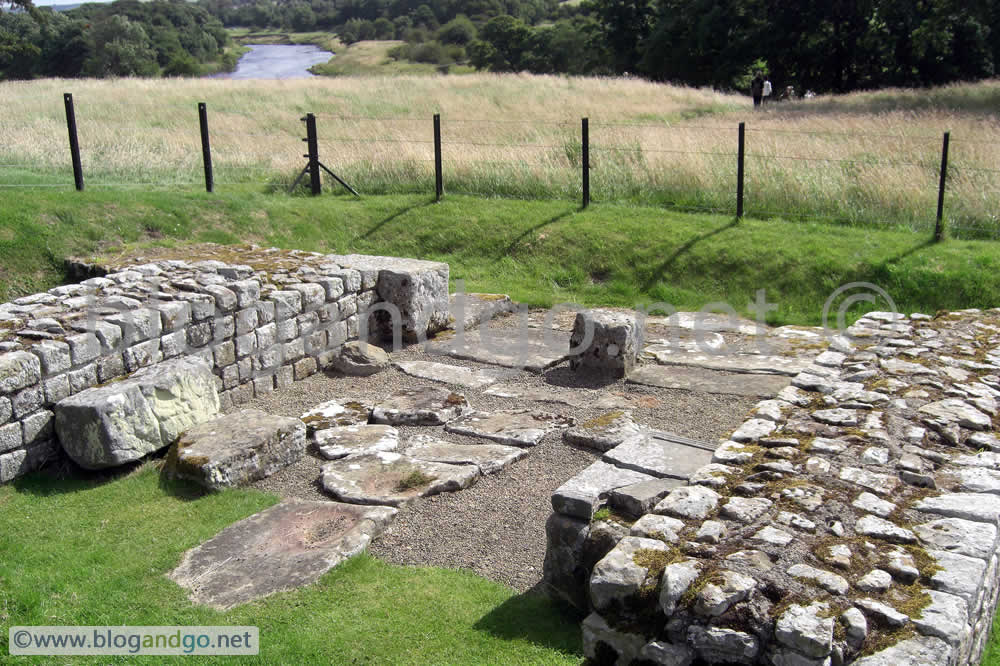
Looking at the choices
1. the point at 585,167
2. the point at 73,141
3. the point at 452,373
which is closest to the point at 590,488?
the point at 452,373

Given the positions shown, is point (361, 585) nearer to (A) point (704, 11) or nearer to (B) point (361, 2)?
(A) point (704, 11)

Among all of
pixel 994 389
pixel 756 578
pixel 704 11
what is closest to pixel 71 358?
pixel 756 578

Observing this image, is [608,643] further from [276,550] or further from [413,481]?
[413,481]

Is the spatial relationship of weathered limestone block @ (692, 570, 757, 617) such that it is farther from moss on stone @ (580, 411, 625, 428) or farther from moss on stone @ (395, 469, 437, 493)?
moss on stone @ (580, 411, 625, 428)

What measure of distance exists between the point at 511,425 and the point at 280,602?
2913 millimetres

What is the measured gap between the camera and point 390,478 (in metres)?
6.41

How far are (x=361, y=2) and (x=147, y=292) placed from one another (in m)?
79.5

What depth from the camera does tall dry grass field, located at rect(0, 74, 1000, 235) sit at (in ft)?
40.9

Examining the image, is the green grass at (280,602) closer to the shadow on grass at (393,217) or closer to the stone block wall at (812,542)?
the stone block wall at (812,542)

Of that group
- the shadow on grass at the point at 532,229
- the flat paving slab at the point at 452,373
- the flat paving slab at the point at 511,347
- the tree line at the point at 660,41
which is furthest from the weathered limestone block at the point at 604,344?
the tree line at the point at 660,41

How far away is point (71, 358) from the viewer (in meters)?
6.59

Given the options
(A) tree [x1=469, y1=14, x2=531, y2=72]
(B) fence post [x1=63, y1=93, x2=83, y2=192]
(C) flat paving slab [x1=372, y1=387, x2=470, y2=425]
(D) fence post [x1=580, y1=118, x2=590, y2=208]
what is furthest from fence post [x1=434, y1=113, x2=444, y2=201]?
(A) tree [x1=469, y1=14, x2=531, y2=72]

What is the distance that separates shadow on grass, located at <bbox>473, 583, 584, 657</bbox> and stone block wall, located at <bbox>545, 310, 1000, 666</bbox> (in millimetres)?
102

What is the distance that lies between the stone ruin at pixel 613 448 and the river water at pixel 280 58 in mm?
44328
